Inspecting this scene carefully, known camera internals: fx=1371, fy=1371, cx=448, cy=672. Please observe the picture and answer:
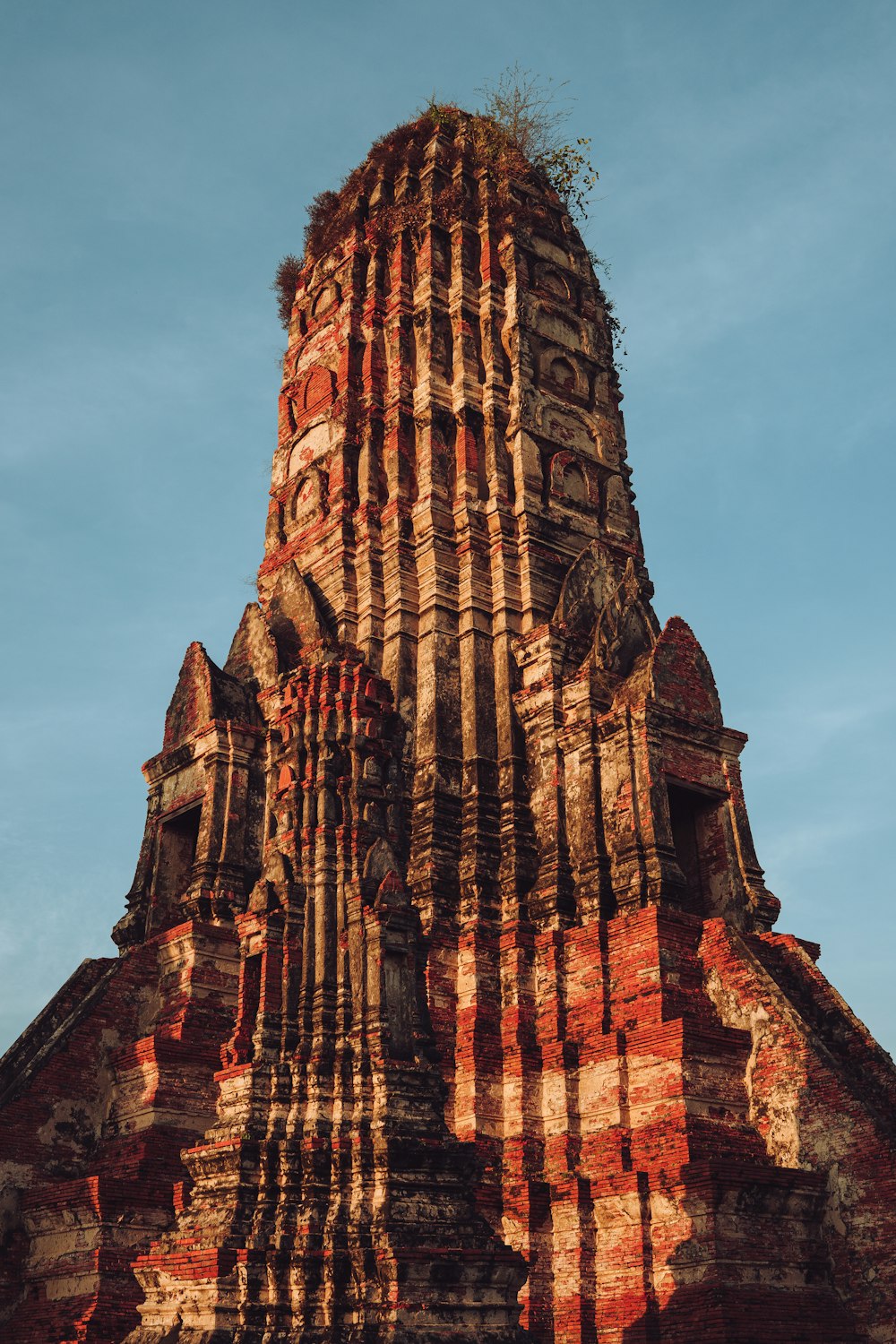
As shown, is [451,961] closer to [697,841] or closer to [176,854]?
[697,841]

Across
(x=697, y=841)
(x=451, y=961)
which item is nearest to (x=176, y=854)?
(x=451, y=961)

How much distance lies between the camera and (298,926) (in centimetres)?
1196

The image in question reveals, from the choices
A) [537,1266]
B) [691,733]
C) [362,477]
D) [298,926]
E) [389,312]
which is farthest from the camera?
[389,312]

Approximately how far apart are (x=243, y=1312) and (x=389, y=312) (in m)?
17.2

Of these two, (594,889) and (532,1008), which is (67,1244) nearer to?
(532,1008)

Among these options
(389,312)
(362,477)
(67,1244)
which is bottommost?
(67,1244)

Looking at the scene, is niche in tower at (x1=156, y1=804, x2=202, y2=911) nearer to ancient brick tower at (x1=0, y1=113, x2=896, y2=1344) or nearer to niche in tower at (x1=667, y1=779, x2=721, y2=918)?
ancient brick tower at (x1=0, y1=113, x2=896, y2=1344)

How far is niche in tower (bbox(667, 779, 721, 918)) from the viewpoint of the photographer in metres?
17.8

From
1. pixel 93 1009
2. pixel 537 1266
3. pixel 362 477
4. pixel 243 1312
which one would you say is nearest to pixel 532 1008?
pixel 537 1266

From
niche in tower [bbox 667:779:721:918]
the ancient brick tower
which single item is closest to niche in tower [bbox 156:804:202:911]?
the ancient brick tower

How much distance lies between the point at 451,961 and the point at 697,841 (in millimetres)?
3858

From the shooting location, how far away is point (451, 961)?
1656cm

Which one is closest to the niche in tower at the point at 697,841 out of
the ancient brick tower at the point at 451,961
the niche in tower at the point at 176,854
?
the ancient brick tower at the point at 451,961

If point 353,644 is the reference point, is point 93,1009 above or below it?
below
